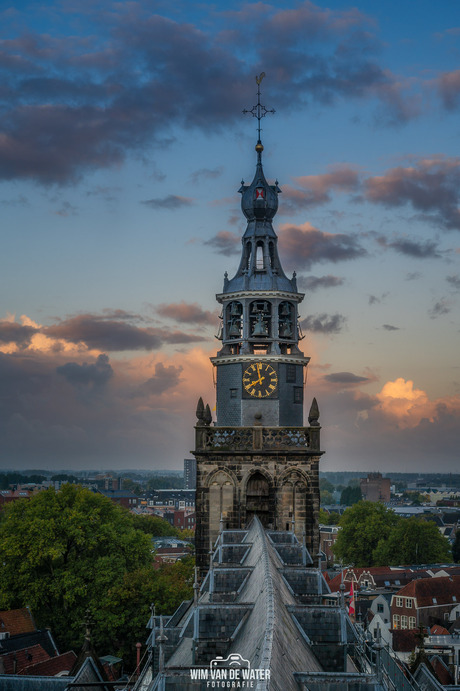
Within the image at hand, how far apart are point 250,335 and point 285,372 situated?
96.3 inches

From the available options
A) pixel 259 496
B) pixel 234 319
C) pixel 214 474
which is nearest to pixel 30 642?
pixel 214 474

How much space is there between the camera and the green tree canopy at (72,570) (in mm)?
51812

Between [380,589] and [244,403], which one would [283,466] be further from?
[380,589]

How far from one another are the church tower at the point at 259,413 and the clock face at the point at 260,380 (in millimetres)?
46

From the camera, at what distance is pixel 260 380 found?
37750 mm

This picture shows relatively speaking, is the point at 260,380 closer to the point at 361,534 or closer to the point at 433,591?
the point at 433,591

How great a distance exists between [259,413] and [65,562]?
27.8 meters

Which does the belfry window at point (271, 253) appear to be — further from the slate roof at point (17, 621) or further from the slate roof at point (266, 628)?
the slate roof at point (17, 621)

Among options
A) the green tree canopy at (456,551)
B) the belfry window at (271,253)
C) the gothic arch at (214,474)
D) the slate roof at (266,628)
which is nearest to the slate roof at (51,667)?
the gothic arch at (214,474)

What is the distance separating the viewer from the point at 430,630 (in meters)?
81.2

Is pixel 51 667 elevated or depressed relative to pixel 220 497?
depressed

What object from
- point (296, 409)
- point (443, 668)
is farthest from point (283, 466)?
point (443, 668)

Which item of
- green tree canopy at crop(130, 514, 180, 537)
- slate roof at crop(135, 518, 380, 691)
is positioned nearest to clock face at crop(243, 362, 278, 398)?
slate roof at crop(135, 518, 380, 691)

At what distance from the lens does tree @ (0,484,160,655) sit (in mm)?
54531
